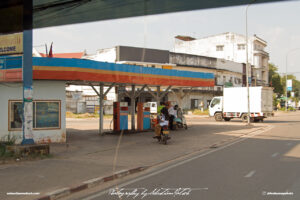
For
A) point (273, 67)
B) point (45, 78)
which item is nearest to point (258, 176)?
point (45, 78)

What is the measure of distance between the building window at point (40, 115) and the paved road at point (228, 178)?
6605 mm

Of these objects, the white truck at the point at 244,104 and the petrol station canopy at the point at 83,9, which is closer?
the petrol station canopy at the point at 83,9

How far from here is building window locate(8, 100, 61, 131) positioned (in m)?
13.0

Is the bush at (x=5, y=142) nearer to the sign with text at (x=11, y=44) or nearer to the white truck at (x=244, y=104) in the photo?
the sign with text at (x=11, y=44)

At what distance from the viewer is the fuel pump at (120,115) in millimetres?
18219

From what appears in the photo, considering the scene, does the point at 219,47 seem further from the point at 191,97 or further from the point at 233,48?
the point at 191,97

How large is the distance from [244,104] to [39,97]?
1940 centimetres

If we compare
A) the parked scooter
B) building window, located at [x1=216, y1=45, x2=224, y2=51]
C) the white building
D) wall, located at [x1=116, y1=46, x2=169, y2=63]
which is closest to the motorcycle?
the parked scooter

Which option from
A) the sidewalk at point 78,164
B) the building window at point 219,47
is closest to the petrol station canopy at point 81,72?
the sidewalk at point 78,164

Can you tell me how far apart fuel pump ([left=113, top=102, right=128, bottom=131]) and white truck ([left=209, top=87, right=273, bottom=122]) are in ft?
44.1

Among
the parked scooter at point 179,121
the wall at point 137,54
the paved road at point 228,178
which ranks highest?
the wall at point 137,54

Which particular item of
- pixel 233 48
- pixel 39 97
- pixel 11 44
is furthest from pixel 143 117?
pixel 233 48

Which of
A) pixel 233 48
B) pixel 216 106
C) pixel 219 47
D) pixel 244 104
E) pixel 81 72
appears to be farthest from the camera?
pixel 219 47

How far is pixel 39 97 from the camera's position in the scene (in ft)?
44.2
